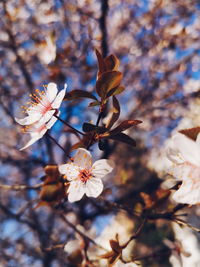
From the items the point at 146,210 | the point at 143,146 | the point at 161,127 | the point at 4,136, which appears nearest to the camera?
the point at 146,210

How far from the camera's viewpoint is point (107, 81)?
0.69m

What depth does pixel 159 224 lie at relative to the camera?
4188 millimetres

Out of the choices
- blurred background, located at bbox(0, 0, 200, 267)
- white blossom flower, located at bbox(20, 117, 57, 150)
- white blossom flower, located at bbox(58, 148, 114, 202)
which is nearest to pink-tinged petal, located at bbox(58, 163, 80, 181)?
white blossom flower, located at bbox(58, 148, 114, 202)

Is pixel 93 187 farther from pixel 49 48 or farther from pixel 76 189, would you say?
pixel 49 48

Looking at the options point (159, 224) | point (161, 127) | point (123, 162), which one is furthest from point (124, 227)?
point (161, 127)

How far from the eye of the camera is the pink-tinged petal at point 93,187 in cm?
81

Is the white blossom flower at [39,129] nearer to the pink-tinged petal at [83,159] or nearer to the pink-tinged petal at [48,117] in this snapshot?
the pink-tinged petal at [48,117]

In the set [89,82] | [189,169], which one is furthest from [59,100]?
[89,82]

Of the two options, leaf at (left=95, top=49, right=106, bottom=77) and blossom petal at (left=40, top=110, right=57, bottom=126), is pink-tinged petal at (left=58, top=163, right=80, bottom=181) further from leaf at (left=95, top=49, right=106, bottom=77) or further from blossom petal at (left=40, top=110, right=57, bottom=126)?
Result: leaf at (left=95, top=49, right=106, bottom=77)

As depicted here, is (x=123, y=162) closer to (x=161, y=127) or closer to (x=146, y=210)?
(x=161, y=127)

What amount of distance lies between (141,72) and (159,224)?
265 centimetres

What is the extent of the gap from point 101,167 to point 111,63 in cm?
36

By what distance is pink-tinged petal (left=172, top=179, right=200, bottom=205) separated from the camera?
65 cm

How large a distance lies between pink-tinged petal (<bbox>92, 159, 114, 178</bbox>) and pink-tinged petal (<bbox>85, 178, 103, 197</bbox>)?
0.02m
